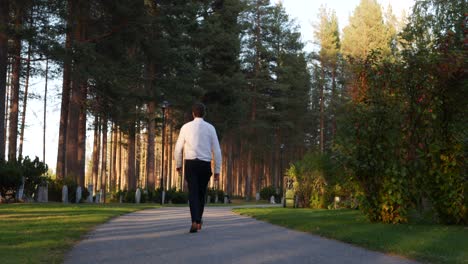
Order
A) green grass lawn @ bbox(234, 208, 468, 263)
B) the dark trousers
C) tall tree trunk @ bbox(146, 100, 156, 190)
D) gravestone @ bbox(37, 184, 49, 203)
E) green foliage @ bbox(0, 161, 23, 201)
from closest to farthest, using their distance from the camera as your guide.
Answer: green grass lawn @ bbox(234, 208, 468, 263), the dark trousers, green foliage @ bbox(0, 161, 23, 201), gravestone @ bbox(37, 184, 49, 203), tall tree trunk @ bbox(146, 100, 156, 190)

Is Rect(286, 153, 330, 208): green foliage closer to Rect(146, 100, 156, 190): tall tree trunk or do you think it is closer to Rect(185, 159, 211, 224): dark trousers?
Rect(185, 159, 211, 224): dark trousers

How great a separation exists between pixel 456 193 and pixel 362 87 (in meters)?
2.95

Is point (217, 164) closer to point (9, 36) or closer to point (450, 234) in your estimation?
point (450, 234)

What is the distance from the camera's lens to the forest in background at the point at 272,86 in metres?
12.1

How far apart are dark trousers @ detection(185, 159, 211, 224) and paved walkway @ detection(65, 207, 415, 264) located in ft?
1.21

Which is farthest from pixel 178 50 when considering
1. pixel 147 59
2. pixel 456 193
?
pixel 456 193

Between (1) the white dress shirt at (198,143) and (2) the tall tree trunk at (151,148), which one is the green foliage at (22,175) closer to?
(2) the tall tree trunk at (151,148)

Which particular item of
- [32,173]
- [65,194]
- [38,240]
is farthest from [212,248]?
[65,194]

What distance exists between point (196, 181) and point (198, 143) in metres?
0.60

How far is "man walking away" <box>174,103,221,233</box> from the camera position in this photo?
9.34m

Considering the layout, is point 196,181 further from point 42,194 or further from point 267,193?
point 267,193

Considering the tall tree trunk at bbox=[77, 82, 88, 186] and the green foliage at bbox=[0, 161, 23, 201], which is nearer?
the green foliage at bbox=[0, 161, 23, 201]

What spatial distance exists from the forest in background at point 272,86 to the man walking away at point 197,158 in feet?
12.6

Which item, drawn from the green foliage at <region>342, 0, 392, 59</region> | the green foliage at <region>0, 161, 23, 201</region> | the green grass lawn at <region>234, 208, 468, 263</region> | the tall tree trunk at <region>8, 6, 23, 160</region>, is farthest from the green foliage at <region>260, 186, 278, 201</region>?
the green grass lawn at <region>234, 208, 468, 263</region>
